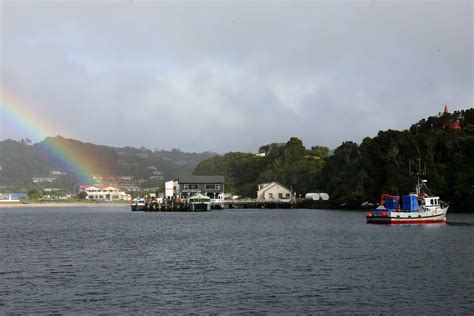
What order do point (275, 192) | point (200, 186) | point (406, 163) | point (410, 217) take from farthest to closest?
point (275, 192) < point (200, 186) < point (406, 163) < point (410, 217)

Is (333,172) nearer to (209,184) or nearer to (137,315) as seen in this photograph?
(209,184)

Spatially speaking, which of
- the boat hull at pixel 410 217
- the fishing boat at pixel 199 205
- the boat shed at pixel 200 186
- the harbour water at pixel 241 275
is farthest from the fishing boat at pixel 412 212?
the boat shed at pixel 200 186

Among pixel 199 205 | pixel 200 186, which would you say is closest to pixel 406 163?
pixel 199 205

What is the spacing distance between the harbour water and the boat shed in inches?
4373

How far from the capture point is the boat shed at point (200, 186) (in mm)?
169750

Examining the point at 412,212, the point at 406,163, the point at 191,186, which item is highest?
the point at 406,163

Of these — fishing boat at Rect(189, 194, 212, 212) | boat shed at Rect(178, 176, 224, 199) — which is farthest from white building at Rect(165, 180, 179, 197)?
fishing boat at Rect(189, 194, 212, 212)

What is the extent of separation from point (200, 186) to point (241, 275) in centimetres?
13597

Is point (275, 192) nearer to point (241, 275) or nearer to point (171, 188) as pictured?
point (171, 188)

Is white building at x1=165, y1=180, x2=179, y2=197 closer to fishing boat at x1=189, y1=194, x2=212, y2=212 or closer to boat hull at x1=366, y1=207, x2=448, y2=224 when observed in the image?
fishing boat at x1=189, y1=194, x2=212, y2=212

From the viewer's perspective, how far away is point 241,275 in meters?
35.2

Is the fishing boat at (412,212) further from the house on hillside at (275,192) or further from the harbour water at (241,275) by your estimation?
the house on hillside at (275,192)

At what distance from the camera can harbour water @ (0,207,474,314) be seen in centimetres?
2698

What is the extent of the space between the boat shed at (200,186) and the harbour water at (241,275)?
111m
